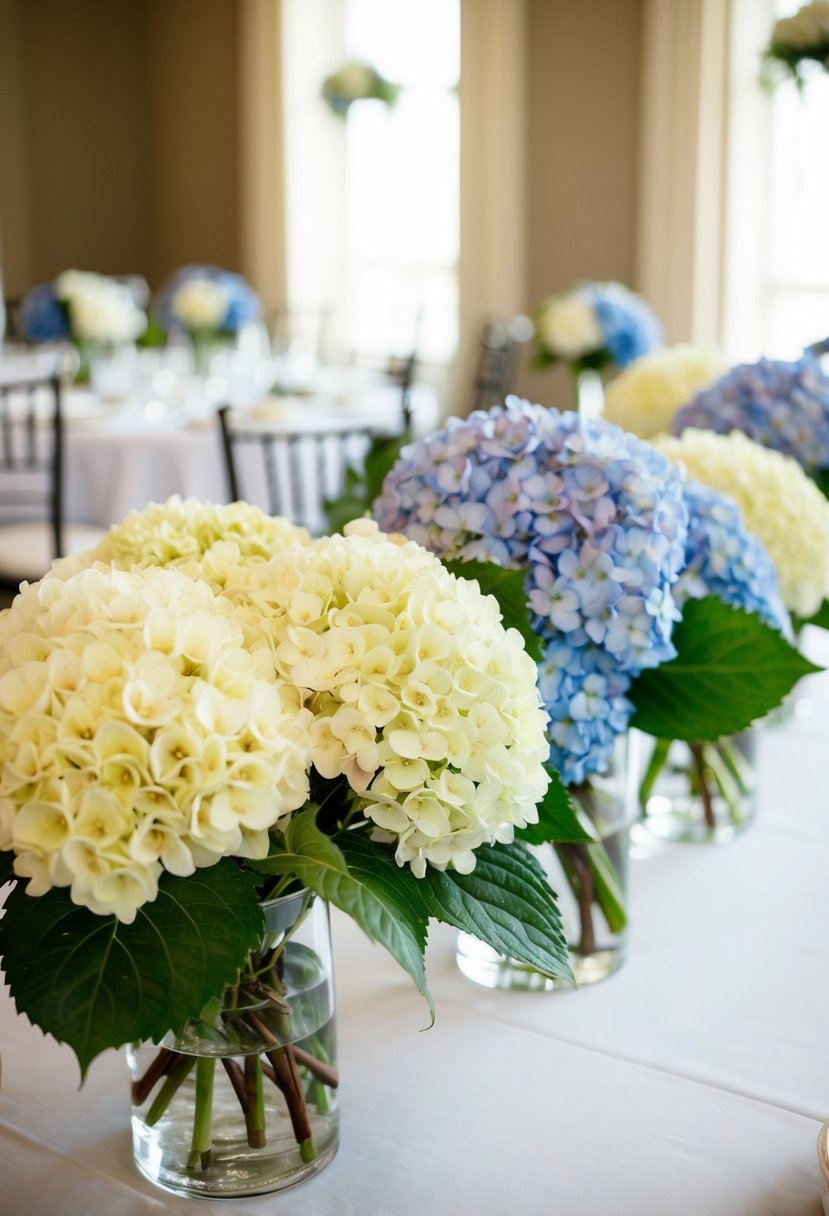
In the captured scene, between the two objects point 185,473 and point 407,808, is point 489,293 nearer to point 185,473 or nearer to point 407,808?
point 185,473

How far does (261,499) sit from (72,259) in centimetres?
442

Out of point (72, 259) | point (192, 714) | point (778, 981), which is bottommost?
point (778, 981)

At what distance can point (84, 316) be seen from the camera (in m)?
4.24

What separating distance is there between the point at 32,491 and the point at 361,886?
3292 mm

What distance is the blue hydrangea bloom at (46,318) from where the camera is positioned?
438cm

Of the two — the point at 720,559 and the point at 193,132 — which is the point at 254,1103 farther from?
the point at 193,132

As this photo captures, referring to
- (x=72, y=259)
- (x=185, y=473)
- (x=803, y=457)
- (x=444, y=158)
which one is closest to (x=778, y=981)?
(x=803, y=457)

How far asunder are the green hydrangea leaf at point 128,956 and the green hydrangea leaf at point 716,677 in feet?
1.39

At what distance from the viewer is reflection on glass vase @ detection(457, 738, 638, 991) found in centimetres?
97

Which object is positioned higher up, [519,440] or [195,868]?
[519,440]

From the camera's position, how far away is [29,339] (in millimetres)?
4566

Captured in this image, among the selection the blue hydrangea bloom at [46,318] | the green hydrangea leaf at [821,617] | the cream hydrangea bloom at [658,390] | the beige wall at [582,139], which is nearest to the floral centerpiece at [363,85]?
the beige wall at [582,139]

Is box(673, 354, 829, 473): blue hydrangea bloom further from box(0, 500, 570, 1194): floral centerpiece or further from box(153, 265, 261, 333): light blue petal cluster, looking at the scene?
box(153, 265, 261, 333): light blue petal cluster

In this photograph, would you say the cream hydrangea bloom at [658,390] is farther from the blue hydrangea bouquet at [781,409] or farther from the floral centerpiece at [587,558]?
the floral centerpiece at [587,558]
